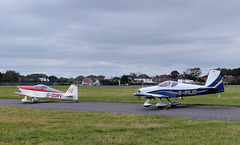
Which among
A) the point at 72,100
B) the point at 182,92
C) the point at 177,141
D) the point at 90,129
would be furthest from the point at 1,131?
the point at 72,100

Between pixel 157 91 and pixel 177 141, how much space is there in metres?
10.9

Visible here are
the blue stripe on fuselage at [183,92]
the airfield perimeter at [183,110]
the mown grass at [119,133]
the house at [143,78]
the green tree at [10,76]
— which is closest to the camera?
the mown grass at [119,133]

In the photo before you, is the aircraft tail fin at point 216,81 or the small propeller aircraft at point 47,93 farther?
Answer: the small propeller aircraft at point 47,93

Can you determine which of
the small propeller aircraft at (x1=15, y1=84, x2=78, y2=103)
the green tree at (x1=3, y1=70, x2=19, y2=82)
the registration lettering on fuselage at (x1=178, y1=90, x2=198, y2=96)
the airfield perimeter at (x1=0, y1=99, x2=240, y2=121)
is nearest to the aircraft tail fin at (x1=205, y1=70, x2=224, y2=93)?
the registration lettering on fuselage at (x1=178, y1=90, x2=198, y2=96)

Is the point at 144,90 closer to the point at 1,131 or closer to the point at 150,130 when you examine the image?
the point at 150,130

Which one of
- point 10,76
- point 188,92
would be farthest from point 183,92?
point 10,76

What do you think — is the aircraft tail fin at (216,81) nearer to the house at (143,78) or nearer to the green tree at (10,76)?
the green tree at (10,76)

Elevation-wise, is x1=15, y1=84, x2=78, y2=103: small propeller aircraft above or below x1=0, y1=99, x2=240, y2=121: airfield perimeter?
above

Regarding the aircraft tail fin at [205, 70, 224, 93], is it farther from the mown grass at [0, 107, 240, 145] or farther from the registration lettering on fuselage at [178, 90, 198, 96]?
the mown grass at [0, 107, 240, 145]

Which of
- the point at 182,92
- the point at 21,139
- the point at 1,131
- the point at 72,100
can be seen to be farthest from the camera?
the point at 72,100

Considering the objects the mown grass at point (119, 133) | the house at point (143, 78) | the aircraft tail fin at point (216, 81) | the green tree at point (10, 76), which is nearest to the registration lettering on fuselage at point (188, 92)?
the aircraft tail fin at point (216, 81)

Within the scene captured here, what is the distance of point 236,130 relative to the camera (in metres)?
8.20

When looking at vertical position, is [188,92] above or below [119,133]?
above

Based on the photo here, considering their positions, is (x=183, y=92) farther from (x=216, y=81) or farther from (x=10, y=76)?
(x=10, y=76)
